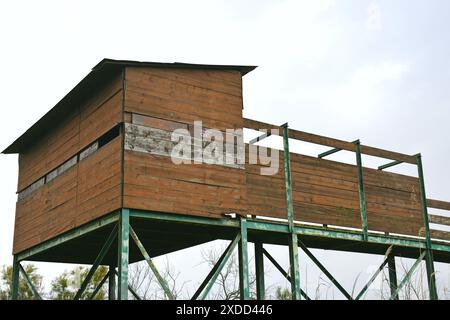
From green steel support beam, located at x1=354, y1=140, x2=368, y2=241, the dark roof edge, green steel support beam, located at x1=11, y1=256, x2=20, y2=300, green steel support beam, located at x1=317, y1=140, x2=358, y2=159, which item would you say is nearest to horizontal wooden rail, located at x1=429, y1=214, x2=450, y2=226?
green steel support beam, located at x1=354, y1=140, x2=368, y2=241

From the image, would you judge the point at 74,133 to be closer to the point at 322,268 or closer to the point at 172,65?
the point at 172,65

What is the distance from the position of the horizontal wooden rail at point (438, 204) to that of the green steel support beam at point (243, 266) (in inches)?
278

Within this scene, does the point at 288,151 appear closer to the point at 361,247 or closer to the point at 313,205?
the point at 313,205

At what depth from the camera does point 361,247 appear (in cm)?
1747

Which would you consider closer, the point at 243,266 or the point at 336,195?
the point at 243,266

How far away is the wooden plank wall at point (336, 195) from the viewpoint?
1449 centimetres

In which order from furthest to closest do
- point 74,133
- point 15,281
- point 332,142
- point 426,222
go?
point 426,222 → point 15,281 → point 332,142 → point 74,133

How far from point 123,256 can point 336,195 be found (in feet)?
20.6

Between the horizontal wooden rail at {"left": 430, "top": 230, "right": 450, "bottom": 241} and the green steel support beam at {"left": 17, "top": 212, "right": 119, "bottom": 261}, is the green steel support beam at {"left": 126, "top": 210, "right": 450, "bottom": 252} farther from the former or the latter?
the green steel support beam at {"left": 17, "top": 212, "right": 119, "bottom": 261}

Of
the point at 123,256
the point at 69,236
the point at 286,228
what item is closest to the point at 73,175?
the point at 69,236

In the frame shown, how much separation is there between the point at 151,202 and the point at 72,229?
114 inches

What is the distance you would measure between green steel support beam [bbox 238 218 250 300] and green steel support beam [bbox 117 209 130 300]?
2.62 meters

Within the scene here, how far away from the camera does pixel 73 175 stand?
48.0ft
